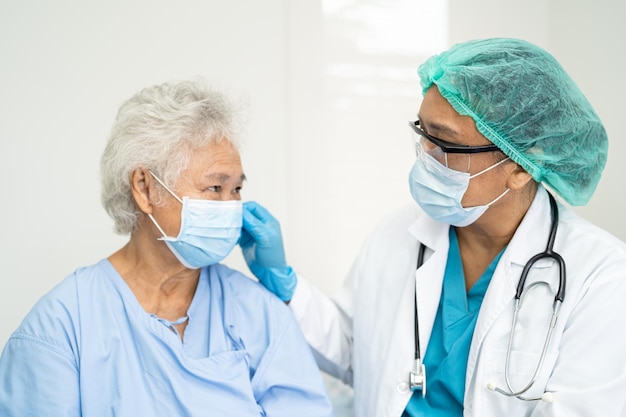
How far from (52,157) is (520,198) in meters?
1.46

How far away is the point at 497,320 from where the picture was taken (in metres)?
1.45

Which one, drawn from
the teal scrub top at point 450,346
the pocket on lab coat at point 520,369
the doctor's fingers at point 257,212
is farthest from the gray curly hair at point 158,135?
the pocket on lab coat at point 520,369

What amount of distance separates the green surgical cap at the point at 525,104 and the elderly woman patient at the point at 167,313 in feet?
1.96

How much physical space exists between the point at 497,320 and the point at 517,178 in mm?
337

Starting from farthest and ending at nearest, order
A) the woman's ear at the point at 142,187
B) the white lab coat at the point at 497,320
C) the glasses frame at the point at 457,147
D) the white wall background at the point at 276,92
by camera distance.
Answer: the white wall background at the point at 276,92
the woman's ear at the point at 142,187
the glasses frame at the point at 457,147
the white lab coat at the point at 497,320

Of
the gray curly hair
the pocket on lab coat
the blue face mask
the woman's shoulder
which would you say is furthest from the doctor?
the woman's shoulder

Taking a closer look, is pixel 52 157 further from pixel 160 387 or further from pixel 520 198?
pixel 520 198

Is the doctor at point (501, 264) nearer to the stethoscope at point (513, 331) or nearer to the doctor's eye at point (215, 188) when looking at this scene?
the stethoscope at point (513, 331)

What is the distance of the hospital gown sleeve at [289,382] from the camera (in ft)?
4.97

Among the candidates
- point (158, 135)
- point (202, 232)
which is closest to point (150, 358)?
point (202, 232)

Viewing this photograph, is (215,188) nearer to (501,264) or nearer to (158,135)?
(158,135)

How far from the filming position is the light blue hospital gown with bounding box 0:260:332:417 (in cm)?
134

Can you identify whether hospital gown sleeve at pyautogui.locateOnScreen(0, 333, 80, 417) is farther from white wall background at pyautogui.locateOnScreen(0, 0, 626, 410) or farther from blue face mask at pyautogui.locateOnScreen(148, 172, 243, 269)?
white wall background at pyautogui.locateOnScreen(0, 0, 626, 410)

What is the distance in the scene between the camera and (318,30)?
2.28 metres
